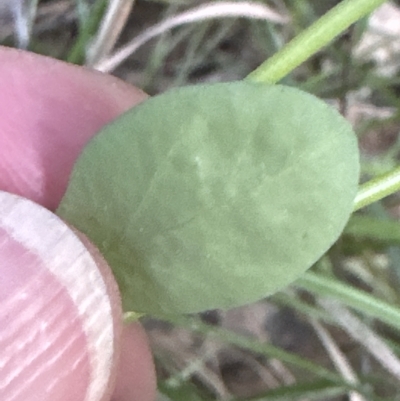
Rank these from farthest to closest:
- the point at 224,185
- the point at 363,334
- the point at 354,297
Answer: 1. the point at 363,334
2. the point at 354,297
3. the point at 224,185

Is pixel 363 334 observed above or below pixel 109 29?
below

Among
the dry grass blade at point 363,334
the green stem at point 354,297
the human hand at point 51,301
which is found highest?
the human hand at point 51,301

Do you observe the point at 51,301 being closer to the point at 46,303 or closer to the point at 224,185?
the point at 46,303

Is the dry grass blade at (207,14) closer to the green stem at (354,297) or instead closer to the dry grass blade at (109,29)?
the dry grass blade at (109,29)

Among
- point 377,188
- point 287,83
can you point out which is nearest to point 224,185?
point 377,188

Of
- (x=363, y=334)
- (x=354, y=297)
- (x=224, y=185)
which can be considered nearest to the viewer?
(x=224, y=185)

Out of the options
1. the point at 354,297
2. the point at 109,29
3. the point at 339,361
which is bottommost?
the point at 339,361

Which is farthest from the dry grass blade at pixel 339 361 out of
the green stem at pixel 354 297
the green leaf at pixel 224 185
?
the green leaf at pixel 224 185

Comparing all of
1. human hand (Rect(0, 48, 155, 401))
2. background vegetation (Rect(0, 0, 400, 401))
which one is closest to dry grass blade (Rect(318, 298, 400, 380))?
background vegetation (Rect(0, 0, 400, 401))
